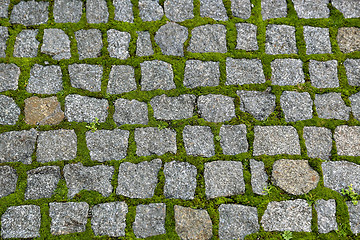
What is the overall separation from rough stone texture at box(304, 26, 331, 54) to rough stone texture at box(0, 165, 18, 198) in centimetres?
400

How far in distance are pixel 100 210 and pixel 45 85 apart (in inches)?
66.7

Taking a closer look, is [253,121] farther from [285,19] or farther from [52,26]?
[52,26]

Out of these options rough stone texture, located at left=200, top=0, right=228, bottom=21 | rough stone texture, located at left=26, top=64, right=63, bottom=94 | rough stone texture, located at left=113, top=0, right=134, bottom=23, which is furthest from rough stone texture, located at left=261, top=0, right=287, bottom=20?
rough stone texture, located at left=26, top=64, right=63, bottom=94

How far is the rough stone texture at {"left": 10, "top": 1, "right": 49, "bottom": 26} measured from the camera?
4137 mm

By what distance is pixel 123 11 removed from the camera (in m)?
4.23

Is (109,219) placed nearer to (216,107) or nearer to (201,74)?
(216,107)

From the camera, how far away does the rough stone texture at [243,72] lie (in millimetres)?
4047

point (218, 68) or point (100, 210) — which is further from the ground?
point (218, 68)

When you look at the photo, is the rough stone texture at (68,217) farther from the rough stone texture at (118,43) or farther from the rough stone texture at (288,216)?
the rough stone texture at (288,216)

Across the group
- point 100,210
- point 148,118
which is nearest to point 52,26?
point 148,118

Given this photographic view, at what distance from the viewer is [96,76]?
13.0 feet

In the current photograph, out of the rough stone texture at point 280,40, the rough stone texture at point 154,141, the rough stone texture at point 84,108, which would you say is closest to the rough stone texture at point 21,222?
the rough stone texture at point 84,108

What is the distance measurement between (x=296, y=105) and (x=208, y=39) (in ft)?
4.68

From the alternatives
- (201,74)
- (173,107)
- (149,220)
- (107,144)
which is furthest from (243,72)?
(149,220)
